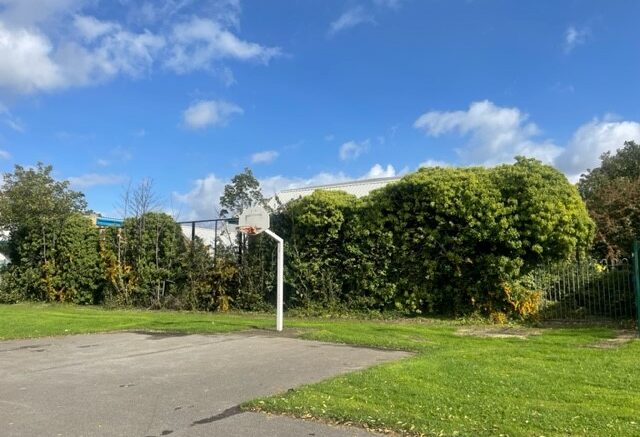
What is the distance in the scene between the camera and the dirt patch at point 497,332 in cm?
1276

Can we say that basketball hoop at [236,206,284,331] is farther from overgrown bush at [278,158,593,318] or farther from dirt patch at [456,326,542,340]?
dirt patch at [456,326,542,340]

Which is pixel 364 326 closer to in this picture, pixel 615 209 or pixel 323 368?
pixel 323 368

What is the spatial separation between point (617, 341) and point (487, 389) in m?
5.77

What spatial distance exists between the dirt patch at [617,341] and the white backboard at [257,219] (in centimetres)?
725

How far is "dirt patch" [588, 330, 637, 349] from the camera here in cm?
1080

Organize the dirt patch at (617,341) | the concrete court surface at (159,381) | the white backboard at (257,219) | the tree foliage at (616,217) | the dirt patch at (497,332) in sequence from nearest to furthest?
the concrete court surface at (159,381)
the dirt patch at (617,341)
the dirt patch at (497,332)
the white backboard at (257,219)
the tree foliage at (616,217)

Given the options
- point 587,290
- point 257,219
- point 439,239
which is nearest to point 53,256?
point 257,219

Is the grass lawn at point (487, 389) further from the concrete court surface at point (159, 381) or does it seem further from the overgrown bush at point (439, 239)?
the overgrown bush at point (439, 239)

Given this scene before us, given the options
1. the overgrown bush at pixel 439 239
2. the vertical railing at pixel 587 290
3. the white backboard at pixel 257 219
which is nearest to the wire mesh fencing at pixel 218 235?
the overgrown bush at pixel 439 239

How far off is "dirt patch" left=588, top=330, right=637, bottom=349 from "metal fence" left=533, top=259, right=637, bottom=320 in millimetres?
2393

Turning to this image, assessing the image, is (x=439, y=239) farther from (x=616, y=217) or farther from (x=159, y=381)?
(x=159, y=381)

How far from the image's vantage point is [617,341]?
447 inches

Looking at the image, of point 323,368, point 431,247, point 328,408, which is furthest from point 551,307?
point 328,408

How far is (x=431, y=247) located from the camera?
16156mm
